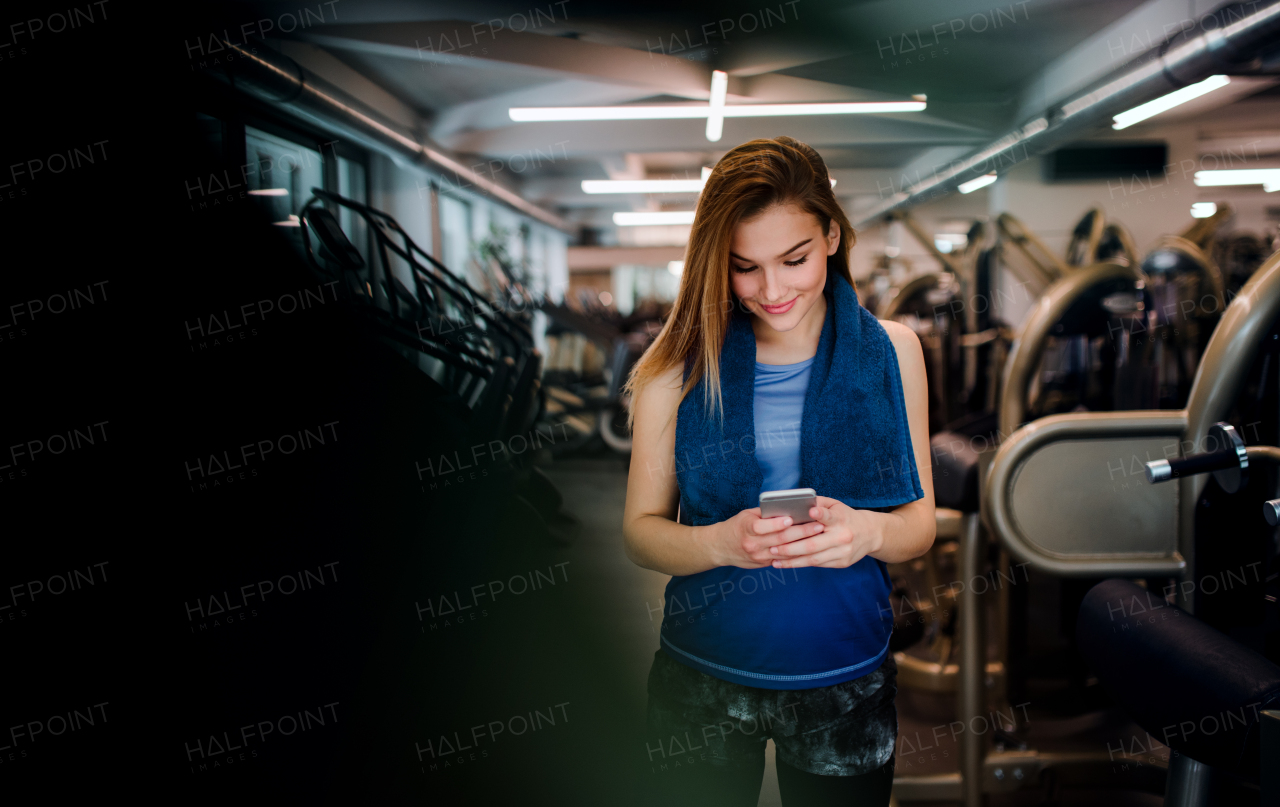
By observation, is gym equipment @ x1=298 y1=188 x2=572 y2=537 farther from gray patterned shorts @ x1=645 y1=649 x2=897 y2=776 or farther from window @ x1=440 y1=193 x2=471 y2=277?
gray patterned shorts @ x1=645 y1=649 x2=897 y2=776

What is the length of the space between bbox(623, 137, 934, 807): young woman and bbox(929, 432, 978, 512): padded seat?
0.98m

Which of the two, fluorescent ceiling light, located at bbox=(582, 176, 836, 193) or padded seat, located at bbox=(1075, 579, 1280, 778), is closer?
padded seat, located at bbox=(1075, 579, 1280, 778)

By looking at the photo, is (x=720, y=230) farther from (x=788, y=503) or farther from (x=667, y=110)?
(x=667, y=110)

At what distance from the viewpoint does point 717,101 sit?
14.7 ft

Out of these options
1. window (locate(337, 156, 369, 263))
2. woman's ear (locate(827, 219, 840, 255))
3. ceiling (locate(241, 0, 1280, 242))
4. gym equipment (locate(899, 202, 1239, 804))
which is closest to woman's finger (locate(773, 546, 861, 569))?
woman's ear (locate(827, 219, 840, 255))

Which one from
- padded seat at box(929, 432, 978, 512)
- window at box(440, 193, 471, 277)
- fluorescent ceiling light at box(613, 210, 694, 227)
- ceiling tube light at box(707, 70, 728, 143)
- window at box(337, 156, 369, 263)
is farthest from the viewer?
fluorescent ceiling light at box(613, 210, 694, 227)

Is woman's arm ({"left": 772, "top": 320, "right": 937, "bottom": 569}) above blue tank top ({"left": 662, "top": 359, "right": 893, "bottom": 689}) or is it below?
above

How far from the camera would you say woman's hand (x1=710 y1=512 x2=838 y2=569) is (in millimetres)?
841

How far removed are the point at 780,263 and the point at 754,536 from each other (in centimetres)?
39

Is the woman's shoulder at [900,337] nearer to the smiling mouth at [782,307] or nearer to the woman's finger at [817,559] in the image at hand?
the smiling mouth at [782,307]

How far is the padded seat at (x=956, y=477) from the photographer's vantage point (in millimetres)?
1881

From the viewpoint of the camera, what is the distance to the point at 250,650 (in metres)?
1.51

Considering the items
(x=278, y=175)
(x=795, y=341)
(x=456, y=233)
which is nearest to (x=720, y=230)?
(x=795, y=341)

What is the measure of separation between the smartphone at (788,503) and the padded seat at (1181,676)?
0.57m
